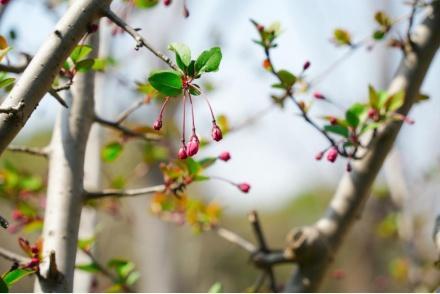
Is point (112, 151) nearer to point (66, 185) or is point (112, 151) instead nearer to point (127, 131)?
point (127, 131)

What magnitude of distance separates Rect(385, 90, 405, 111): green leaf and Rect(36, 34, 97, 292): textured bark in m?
0.68

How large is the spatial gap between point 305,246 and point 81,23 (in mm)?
810

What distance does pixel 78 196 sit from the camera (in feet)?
3.64

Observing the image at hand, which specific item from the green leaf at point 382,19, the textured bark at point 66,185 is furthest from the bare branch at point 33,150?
the green leaf at point 382,19

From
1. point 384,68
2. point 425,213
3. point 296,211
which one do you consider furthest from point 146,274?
point 296,211

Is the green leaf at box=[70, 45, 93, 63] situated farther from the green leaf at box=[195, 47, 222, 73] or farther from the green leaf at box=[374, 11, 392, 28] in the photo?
the green leaf at box=[374, 11, 392, 28]

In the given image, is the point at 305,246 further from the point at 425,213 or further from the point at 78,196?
the point at 425,213

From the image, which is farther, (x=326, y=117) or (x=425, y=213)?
(x=425, y=213)

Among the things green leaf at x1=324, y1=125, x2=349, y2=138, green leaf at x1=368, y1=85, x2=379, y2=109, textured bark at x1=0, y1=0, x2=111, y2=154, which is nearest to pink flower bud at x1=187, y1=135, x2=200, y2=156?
textured bark at x1=0, y1=0, x2=111, y2=154

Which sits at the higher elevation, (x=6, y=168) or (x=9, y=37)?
(x=9, y=37)

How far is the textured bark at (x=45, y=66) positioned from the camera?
2.44 ft

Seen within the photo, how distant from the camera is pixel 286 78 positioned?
116 cm

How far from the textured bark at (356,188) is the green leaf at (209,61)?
681 mm

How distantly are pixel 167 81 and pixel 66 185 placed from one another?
462mm
